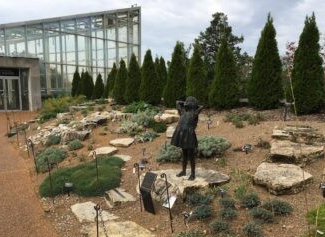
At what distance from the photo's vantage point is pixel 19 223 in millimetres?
5777

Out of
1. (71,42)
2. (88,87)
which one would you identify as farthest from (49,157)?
(71,42)

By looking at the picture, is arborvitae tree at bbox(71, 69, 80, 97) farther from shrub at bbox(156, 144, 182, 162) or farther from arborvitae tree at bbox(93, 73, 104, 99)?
shrub at bbox(156, 144, 182, 162)

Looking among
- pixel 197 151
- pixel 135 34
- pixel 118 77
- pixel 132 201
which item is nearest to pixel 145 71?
pixel 118 77

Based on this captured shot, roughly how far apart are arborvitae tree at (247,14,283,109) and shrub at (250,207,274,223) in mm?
6924

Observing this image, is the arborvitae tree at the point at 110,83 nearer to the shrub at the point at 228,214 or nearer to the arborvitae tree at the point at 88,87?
the arborvitae tree at the point at 88,87

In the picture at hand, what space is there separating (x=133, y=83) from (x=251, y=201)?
1245 centimetres

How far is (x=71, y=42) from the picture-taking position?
26.5 m

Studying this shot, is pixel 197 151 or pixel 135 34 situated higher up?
pixel 135 34

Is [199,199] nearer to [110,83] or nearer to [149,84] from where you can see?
[149,84]

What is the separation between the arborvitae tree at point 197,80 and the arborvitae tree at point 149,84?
2.63m

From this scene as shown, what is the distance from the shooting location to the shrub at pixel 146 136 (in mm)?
9820

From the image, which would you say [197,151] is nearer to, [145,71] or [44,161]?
[44,161]

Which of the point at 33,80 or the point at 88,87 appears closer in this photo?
the point at 33,80

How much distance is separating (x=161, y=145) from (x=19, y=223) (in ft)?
13.3
